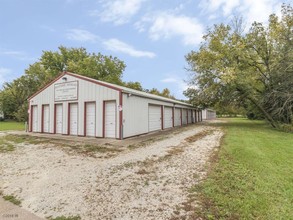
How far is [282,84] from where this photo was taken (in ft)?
51.0

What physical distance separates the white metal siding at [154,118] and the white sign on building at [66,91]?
216 inches

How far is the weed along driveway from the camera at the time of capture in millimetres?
3270

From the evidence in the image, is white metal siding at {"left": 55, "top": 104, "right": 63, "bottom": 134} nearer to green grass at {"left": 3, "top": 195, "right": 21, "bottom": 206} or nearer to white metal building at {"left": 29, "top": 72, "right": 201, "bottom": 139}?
white metal building at {"left": 29, "top": 72, "right": 201, "bottom": 139}

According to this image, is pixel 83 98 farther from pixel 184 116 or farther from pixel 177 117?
pixel 184 116

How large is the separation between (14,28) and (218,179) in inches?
751

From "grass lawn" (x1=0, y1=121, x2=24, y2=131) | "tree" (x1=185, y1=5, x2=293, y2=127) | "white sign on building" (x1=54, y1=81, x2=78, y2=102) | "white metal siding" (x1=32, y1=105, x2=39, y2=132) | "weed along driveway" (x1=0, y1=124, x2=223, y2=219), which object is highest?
"tree" (x1=185, y1=5, x2=293, y2=127)

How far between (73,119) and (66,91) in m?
2.12

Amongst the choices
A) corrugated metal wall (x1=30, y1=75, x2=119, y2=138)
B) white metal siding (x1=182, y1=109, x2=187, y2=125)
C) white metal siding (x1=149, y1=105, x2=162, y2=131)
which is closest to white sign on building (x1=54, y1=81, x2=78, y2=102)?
corrugated metal wall (x1=30, y1=75, x2=119, y2=138)

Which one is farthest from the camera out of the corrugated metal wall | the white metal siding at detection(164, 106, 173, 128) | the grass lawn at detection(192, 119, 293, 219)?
the white metal siding at detection(164, 106, 173, 128)

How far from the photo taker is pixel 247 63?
1831cm

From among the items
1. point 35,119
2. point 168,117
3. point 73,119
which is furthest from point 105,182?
point 168,117

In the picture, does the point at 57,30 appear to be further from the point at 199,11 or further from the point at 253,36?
the point at 253,36

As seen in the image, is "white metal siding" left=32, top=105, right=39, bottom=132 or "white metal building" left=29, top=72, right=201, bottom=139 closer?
"white metal building" left=29, top=72, right=201, bottom=139

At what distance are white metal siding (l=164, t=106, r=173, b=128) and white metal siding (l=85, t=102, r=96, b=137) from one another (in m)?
7.10
